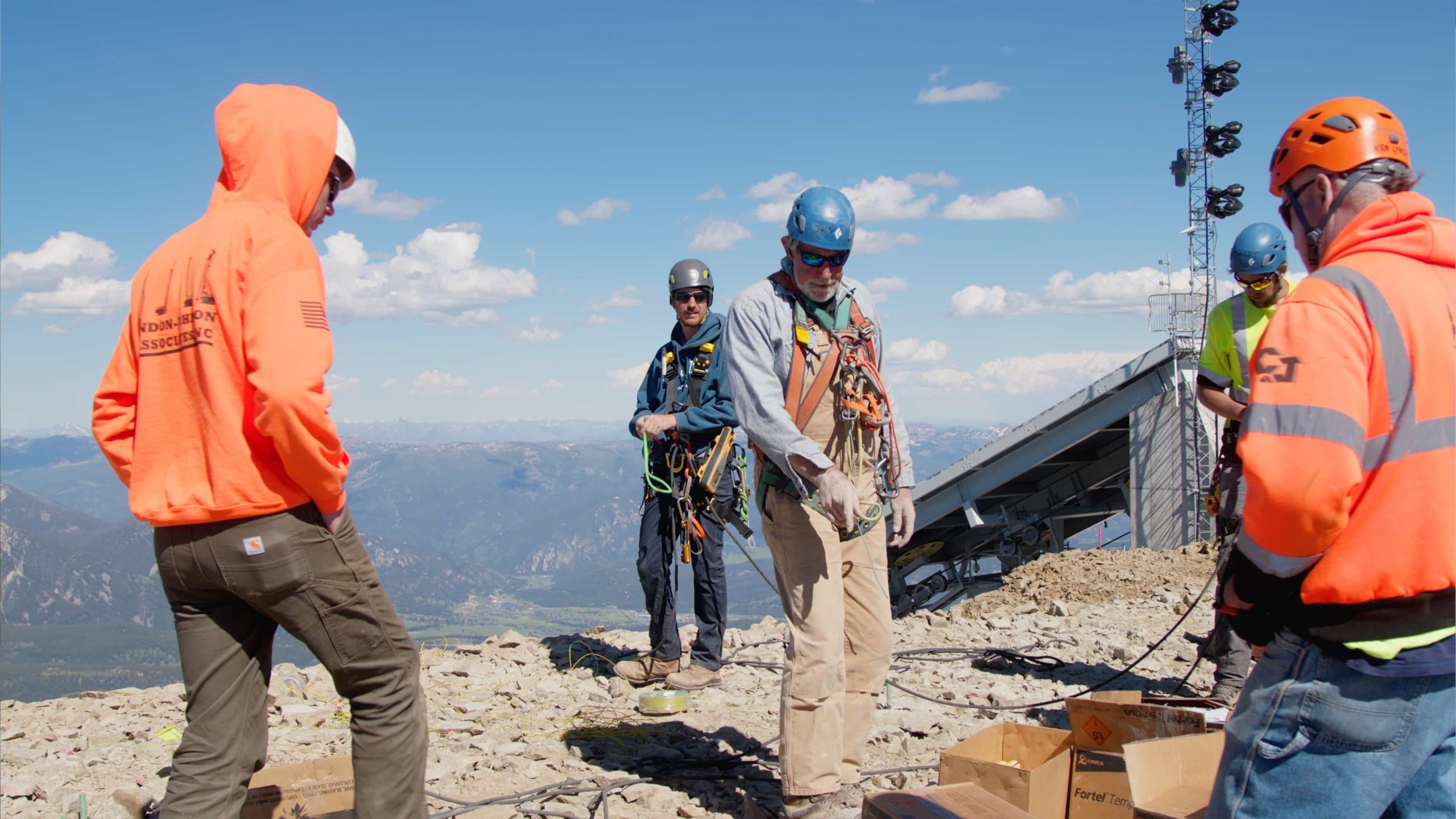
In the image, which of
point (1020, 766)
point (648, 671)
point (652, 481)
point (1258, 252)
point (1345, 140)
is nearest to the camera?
point (1345, 140)

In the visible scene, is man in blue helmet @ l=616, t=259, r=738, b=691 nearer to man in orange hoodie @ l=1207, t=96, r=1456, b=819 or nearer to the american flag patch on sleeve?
the american flag patch on sleeve

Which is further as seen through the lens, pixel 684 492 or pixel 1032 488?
pixel 1032 488

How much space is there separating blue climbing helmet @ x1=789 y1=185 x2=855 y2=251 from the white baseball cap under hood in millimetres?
1531

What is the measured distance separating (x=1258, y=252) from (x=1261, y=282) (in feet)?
0.50

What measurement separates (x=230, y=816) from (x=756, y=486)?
2.06 m

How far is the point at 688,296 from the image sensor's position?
6.09 metres

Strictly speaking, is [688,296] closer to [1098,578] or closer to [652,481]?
[652,481]

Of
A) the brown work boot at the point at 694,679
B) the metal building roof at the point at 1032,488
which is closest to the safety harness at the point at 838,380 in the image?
the brown work boot at the point at 694,679

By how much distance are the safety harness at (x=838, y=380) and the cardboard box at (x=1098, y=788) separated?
1.15 meters

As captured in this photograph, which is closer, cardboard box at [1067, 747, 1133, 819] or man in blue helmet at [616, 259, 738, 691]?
cardboard box at [1067, 747, 1133, 819]

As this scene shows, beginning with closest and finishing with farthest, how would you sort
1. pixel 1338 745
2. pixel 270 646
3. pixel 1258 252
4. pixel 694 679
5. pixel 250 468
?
pixel 1338 745, pixel 250 468, pixel 270 646, pixel 1258 252, pixel 694 679

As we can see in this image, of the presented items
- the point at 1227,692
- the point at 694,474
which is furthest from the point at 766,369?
the point at 1227,692

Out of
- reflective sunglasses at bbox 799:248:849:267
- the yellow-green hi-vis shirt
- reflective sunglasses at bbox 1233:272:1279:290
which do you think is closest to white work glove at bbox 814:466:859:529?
reflective sunglasses at bbox 799:248:849:267

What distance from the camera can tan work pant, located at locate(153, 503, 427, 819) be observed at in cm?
265
